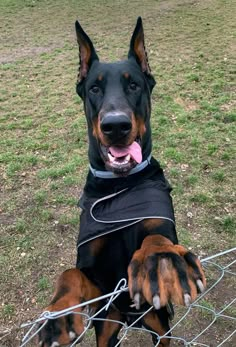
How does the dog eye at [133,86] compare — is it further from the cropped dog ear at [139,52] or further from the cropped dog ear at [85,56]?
the cropped dog ear at [85,56]

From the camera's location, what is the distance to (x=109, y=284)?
2.57 meters

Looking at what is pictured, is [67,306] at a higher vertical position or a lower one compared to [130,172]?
lower

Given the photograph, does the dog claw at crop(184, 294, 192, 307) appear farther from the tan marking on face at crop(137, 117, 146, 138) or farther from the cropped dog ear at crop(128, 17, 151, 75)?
the cropped dog ear at crop(128, 17, 151, 75)

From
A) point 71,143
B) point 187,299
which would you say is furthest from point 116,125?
point 71,143

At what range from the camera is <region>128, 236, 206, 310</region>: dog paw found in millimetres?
1782

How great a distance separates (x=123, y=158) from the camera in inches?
97.1

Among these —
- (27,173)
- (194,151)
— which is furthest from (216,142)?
(27,173)

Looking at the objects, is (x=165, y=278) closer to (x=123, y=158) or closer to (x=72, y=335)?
(x=72, y=335)

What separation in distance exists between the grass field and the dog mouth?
1.57m

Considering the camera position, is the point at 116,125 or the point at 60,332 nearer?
the point at 60,332

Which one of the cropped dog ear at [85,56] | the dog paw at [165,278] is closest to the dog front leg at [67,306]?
the dog paw at [165,278]

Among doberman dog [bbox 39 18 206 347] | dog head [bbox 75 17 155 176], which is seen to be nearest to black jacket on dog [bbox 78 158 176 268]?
doberman dog [bbox 39 18 206 347]

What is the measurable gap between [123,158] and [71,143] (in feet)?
10.1

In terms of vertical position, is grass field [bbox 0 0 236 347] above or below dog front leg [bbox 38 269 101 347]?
below
